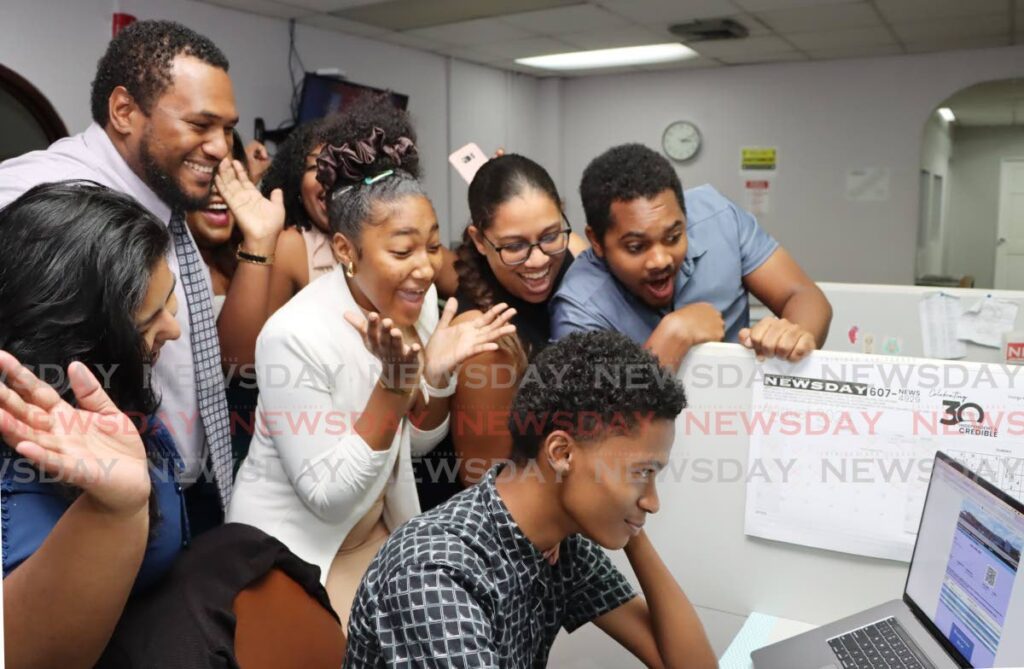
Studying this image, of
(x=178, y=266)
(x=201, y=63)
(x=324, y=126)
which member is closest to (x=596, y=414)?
(x=178, y=266)

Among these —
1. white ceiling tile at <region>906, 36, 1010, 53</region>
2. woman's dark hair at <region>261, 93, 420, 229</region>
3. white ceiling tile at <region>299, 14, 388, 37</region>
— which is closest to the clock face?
white ceiling tile at <region>906, 36, 1010, 53</region>

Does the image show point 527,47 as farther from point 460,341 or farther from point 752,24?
point 460,341

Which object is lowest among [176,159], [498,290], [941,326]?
[941,326]

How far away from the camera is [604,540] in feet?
3.72

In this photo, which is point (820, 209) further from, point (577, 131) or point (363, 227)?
point (363, 227)

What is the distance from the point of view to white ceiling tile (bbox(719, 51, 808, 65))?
5870mm

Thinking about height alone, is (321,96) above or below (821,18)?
below

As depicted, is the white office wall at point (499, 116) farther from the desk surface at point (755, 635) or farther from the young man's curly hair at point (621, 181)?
the desk surface at point (755, 635)

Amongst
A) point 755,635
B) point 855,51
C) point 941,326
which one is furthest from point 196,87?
point 855,51

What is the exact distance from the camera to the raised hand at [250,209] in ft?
5.93

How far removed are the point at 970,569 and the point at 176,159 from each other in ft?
5.13

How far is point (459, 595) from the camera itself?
3.26ft

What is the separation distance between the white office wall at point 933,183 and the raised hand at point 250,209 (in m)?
5.39

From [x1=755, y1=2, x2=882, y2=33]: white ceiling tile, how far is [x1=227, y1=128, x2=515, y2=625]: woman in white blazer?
3.68 meters
